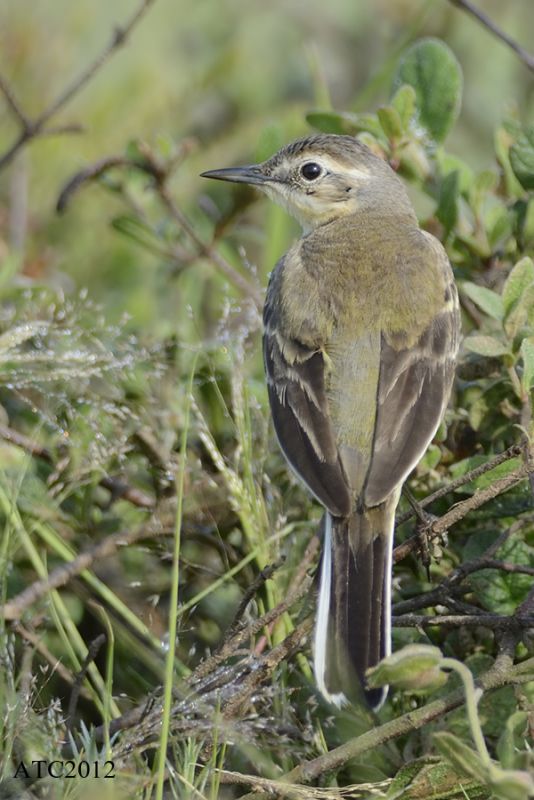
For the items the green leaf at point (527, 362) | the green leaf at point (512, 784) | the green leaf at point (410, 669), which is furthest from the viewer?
the green leaf at point (527, 362)

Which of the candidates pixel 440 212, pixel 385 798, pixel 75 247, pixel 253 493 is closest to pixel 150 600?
pixel 253 493

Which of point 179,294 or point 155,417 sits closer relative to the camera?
point 155,417

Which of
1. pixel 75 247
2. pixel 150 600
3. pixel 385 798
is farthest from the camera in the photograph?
pixel 75 247

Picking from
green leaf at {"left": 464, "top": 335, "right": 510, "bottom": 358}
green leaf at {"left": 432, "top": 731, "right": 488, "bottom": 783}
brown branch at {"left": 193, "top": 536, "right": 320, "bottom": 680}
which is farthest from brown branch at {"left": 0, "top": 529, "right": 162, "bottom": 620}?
green leaf at {"left": 432, "top": 731, "right": 488, "bottom": 783}

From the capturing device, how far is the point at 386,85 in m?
7.83

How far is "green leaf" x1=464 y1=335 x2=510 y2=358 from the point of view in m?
4.30

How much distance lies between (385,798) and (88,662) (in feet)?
3.48

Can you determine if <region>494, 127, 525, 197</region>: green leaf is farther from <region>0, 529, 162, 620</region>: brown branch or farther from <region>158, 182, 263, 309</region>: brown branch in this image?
<region>0, 529, 162, 620</region>: brown branch

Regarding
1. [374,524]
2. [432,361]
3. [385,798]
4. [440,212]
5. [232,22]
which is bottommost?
[385,798]

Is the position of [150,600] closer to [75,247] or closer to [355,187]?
[355,187]

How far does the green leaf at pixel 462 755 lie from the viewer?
2.95m

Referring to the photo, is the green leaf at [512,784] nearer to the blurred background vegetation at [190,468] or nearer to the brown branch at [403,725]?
the blurred background vegetation at [190,468]

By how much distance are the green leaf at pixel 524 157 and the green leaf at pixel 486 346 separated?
945 mm

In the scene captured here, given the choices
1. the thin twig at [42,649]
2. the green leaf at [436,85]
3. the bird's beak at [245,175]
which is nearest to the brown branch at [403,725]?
the thin twig at [42,649]
